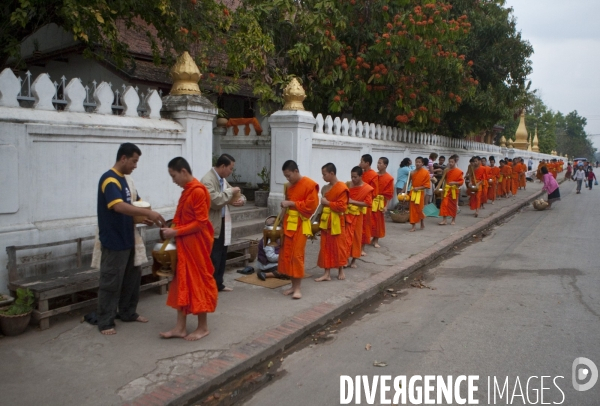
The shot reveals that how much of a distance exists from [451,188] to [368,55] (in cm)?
382

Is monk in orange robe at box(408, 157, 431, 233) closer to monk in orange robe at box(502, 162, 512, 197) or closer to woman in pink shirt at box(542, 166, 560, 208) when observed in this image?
woman in pink shirt at box(542, 166, 560, 208)

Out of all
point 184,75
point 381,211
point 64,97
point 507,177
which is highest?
point 184,75

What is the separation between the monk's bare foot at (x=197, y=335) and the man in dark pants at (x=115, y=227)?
73cm

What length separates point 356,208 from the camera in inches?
282

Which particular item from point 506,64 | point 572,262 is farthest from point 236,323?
point 506,64

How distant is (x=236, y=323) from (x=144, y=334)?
90 cm

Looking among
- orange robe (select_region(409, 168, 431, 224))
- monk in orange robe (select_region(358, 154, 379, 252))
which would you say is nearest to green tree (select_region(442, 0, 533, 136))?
orange robe (select_region(409, 168, 431, 224))

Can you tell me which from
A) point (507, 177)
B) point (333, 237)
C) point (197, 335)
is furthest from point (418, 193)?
point (507, 177)

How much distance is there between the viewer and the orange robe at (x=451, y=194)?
1178 cm

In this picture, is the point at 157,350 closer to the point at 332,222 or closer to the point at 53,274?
the point at 53,274

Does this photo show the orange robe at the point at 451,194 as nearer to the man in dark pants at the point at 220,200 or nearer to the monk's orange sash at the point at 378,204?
the monk's orange sash at the point at 378,204

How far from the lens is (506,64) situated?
1630 cm

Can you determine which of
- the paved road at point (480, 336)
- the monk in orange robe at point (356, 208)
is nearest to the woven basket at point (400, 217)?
the paved road at point (480, 336)

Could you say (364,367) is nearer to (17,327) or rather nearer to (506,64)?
(17,327)
